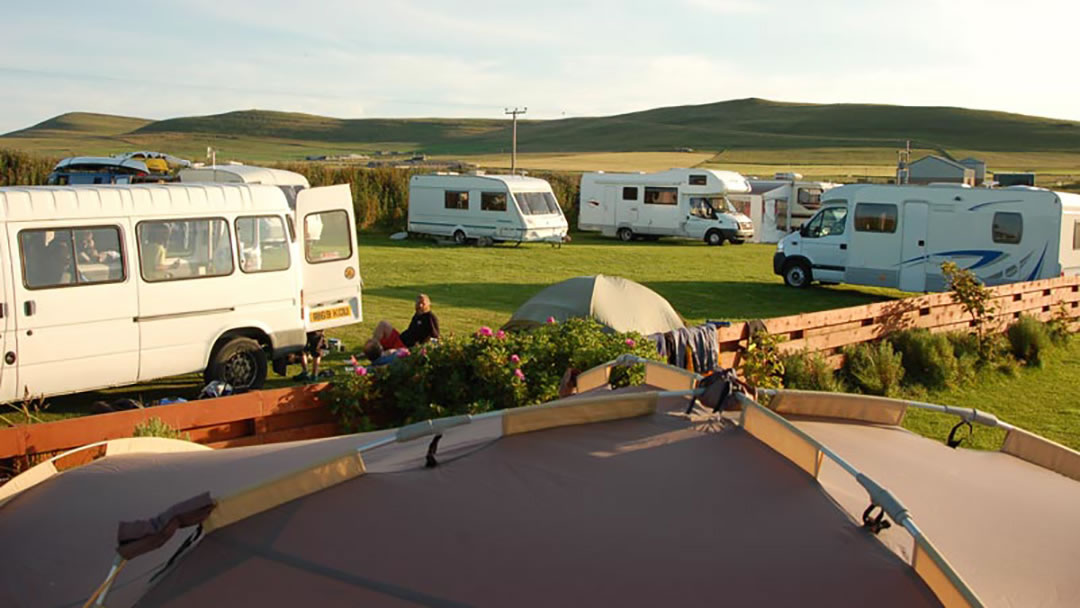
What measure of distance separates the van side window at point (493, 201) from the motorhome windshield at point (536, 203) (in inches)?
17.3

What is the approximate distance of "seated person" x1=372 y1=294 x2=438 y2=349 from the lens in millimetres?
10844

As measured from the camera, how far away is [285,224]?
10.7 meters

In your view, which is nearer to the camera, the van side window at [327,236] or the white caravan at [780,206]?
the van side window at [327,236]

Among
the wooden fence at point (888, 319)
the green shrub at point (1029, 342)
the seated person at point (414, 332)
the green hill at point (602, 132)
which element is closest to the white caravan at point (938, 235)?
the wooden fence at point (888, 319)

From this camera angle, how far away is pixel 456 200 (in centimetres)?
3062

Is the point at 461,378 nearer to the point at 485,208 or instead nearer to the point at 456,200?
the point at 485,208

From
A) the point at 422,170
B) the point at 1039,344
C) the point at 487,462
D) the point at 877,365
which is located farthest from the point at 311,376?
the point at 422,170

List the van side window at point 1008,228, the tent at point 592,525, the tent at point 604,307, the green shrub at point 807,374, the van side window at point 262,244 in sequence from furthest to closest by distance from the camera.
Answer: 1. the van side window at point 1008,228
2. the tent at point 604,307
3. the green shrub at point 807,374
4. the van side window at point 262,244
5. the tent at point 592,525

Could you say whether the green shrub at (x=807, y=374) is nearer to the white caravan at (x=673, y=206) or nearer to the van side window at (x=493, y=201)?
the van side window at (x=493, y=201)

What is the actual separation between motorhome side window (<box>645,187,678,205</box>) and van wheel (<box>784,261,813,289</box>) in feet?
38.7

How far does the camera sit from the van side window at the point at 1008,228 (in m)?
18.2

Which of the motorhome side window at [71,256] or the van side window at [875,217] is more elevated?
the van side window at [875,217]

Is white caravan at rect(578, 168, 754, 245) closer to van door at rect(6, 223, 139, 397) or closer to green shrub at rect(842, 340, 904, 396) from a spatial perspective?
green shrub at rect(842, 340, 904, 396)

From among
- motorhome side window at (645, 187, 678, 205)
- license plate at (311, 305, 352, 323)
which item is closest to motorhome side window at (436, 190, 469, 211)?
motorhome side window at (645, 187, 678, 205)
